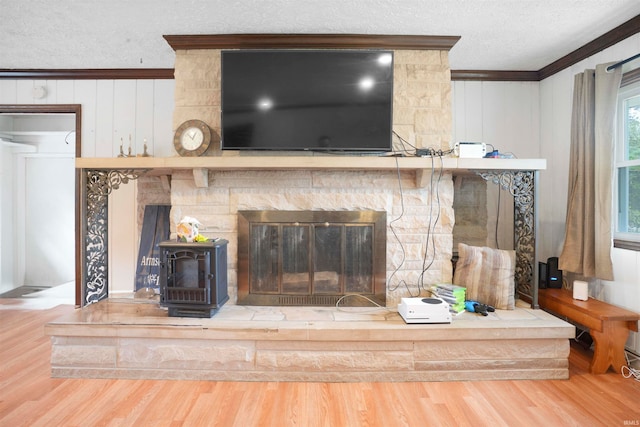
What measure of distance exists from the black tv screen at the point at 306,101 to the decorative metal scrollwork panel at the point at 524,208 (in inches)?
→ 35.0

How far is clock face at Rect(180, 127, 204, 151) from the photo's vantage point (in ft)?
8.43

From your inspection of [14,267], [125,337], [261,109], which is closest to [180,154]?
[261,109]

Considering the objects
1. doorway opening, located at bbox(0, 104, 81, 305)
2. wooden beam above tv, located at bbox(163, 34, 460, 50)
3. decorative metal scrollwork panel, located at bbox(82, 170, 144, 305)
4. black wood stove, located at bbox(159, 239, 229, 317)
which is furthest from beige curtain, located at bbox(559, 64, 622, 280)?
doorway opening, located at bbox(0, 104, 81, 305)

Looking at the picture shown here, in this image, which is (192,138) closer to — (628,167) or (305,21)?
(305,21)

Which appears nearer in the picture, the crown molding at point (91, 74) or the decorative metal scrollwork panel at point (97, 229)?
the decorative metal scrollwork panel at point (97, 229)

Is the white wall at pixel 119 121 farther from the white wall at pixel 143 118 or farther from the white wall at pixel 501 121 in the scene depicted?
the white wall at pixel 501 121

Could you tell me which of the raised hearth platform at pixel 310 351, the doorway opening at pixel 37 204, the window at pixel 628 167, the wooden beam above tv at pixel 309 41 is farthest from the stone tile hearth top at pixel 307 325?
the doorway opening at pixel 37 204

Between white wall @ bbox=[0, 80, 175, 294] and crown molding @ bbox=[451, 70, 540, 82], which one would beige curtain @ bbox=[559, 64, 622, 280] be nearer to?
crown molding @ bbox=[451, 70, 540, 82]

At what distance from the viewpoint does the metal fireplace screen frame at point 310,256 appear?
2666mm

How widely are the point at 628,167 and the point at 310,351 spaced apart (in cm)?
262

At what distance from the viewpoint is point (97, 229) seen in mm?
2686

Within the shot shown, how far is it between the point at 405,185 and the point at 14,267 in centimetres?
523

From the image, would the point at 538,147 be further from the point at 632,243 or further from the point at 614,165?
the point at 632,243

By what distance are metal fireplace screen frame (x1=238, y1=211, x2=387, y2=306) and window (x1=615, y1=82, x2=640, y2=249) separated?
172cm
